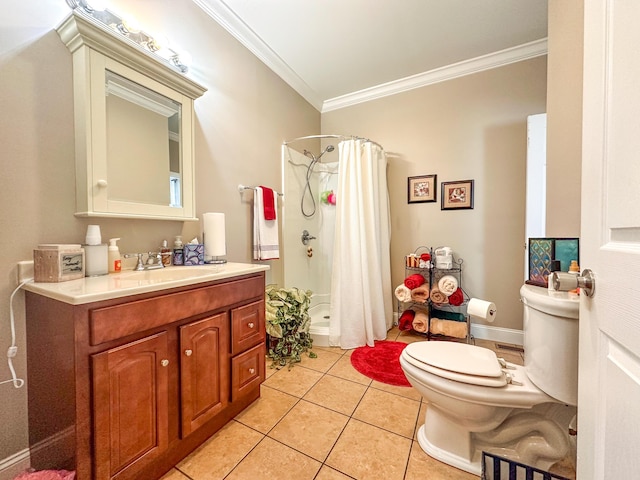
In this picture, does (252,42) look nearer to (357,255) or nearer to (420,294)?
(357,255)

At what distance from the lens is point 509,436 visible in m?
1.08

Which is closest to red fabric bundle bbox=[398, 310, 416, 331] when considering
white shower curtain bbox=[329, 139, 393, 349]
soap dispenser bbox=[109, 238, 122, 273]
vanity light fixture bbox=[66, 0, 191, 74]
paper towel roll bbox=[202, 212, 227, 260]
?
white shower curtain bbox=[329, 139, 393, 349]

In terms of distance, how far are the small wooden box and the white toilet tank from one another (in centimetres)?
182

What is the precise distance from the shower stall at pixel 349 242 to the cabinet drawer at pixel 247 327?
92 cm

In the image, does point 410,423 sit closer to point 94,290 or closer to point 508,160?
point 94,290

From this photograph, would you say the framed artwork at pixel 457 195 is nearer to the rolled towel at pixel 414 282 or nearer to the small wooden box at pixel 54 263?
the rolled towel at pixel 414 282

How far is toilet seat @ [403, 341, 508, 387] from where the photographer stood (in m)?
1.01

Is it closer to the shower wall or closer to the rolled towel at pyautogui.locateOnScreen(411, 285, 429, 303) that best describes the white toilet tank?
the rolled towel at pyautogui.locateOnScreen(411, 285, 429, 303)

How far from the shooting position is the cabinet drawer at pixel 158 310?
830mm

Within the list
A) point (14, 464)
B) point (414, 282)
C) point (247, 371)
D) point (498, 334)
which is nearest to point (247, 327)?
point (247, 371)

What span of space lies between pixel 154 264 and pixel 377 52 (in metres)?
2.42

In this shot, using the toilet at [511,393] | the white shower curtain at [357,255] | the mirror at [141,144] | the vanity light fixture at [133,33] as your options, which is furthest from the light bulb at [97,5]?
the toilet at [511,393]

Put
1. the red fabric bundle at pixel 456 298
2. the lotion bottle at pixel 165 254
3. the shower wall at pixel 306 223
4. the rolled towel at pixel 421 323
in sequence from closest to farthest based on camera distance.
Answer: the lotion bottle at pixel 165 254 → the red fabric bundle at pixel 456 298 → the rolled towel at pixel 421 323 → the shower wall at pixel 306 223

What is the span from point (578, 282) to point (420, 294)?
1764 mm
